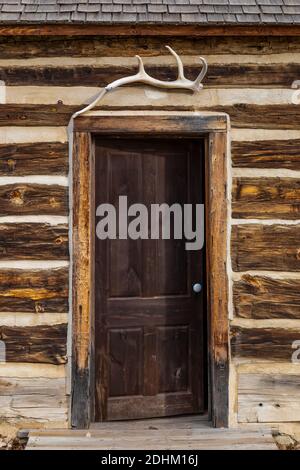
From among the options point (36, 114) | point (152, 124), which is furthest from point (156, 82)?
point (36, 114)

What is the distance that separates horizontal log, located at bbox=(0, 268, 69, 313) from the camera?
4.49m

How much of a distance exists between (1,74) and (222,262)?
2345mm

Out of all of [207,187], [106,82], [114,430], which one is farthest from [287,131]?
[114,430]

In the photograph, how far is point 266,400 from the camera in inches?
178

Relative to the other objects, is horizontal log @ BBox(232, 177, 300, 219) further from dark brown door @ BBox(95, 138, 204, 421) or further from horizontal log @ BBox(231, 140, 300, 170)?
dark brown door @ BBox(95, 138, 204, 421)

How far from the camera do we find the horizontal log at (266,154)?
4.53 meters

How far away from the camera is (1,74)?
4.52 meters

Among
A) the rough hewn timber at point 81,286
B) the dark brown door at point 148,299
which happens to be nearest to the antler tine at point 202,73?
the dark brown door at point 148,299

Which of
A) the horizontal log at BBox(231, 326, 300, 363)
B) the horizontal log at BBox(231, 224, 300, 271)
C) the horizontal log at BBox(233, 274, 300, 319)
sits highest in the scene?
the horizontal log at BBox(231, 224, 300, 271)

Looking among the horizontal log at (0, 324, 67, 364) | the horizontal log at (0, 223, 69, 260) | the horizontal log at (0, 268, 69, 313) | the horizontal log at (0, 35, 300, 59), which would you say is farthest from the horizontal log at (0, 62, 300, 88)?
the horizontal log at (0, 324, 67, 364)

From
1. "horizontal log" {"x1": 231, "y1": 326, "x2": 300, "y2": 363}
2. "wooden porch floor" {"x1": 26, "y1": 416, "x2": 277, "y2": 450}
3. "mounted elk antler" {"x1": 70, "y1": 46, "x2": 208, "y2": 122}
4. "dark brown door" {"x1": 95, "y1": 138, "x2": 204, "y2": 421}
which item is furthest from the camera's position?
"dark brown door" {"x1": 95, "y1": 138, "x2": 204, "y2": 421}

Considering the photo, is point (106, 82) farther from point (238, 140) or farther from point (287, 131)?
point (287, 131)

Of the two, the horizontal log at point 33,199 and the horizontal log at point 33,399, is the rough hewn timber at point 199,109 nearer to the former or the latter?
the horizontal log at point 33,199
